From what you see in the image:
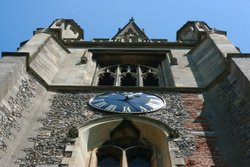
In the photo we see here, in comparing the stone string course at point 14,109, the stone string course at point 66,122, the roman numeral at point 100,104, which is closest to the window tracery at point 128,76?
the stone string course at point 66,122

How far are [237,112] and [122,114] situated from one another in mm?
2885

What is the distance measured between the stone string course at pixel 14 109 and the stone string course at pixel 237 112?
5079 mm

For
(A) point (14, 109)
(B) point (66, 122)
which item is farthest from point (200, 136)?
(A) point (14, 109)

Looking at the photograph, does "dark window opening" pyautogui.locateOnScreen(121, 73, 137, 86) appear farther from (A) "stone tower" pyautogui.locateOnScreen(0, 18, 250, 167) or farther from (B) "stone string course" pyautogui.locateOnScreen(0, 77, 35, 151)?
(B) "stone string course" pyautogui.locateOnScreen(0, 77, 35, 151)

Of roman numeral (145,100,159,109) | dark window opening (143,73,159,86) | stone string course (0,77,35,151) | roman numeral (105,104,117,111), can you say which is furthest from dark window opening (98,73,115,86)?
roman numeral (105,104,117,111)

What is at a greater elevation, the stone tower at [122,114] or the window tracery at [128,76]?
the window tracery at [128,76]

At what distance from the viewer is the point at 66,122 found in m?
11.4

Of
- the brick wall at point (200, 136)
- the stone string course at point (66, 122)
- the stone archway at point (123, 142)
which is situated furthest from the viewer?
the stone archway at point (123, 142)

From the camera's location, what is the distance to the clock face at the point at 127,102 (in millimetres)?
12289

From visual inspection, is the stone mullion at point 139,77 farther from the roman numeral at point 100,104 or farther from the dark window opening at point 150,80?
Answer: the roman numeral at point 100,104

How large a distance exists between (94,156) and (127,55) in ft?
31.2

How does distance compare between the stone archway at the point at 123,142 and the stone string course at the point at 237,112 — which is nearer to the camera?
the stone string course at the point at 237,112

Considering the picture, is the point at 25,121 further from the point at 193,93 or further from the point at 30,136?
the point at 193,93

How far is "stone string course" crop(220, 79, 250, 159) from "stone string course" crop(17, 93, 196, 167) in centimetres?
107
